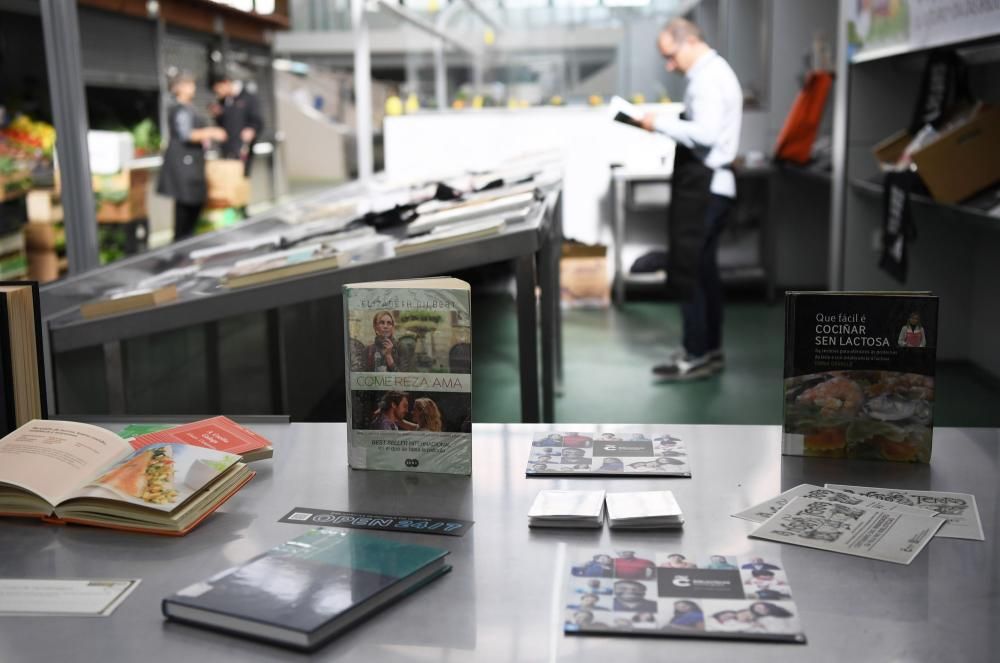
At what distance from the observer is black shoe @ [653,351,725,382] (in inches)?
208

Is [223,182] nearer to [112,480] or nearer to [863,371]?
[112,480]

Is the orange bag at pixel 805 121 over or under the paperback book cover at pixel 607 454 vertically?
over

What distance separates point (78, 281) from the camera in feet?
11.8

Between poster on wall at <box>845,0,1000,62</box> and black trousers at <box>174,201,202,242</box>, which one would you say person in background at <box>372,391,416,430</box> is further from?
black trousers at <box>174,201,202,242</box>

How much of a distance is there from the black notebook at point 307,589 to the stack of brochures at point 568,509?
0.18 m

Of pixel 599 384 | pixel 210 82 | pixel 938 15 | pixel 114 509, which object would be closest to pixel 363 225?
pixel 599 384

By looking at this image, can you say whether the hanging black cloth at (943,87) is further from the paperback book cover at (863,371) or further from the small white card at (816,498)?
the small white card at (816,498)

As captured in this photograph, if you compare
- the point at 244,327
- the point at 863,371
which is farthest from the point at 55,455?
the point at 244,327

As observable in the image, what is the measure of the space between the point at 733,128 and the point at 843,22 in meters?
1.31

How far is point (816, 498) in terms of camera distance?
1455 millimetres

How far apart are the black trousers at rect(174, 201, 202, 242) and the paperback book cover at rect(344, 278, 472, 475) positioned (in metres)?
7.81

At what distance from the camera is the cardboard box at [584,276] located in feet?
23.3

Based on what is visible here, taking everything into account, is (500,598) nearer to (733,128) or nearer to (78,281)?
(78,281)

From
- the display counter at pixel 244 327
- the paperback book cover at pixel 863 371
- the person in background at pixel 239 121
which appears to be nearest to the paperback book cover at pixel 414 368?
the paperback book cover at pixel 863 371
